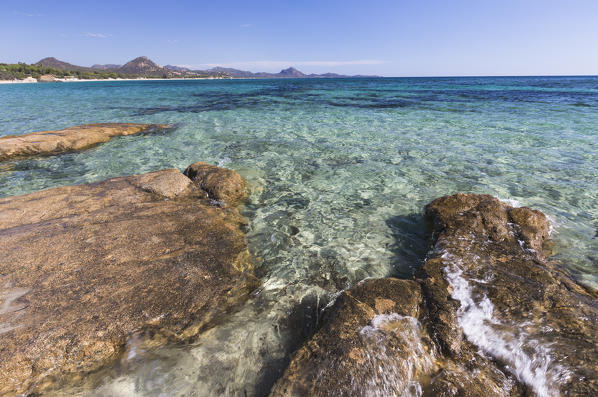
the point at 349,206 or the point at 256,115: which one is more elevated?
the point at 256,115

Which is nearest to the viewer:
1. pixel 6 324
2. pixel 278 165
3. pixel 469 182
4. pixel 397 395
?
pixel 397 395

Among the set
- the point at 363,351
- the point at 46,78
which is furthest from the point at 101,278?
the point at 46,78

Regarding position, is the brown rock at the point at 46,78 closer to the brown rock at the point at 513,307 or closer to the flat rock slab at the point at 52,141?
the flat rock slab at the point at 52,141

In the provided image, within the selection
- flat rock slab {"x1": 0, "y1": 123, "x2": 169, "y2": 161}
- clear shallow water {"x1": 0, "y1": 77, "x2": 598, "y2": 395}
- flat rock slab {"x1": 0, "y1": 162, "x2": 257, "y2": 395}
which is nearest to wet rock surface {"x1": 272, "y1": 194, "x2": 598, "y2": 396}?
clear shallow water {"x1": 0, "y1": 77, "x2": 598, "y2": 395}

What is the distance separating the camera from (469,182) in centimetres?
741

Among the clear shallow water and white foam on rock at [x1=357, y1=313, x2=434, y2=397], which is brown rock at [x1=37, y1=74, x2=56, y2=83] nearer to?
the clear shallow water

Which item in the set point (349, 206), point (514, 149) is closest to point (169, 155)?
point (349, 206)

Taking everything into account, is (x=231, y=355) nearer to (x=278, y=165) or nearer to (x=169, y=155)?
(x=278, y=165)

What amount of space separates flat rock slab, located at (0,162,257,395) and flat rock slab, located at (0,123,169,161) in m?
6.02

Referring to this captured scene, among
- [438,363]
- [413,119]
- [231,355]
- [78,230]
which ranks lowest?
[231,355]

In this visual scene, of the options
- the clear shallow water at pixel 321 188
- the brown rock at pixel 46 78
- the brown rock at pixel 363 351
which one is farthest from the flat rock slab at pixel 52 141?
the brown rock at pixel 46 78

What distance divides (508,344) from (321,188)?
5.20 metres

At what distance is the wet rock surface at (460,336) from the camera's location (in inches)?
90.7

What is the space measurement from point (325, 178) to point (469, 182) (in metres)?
4.07
